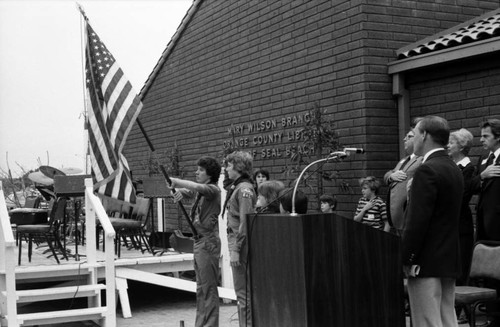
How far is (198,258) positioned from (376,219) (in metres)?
2.58

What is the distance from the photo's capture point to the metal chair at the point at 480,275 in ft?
19.6

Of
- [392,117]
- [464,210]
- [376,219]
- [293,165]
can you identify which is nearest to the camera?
[464,210]

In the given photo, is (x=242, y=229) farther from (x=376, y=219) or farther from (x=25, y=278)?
(x=25, y=278)

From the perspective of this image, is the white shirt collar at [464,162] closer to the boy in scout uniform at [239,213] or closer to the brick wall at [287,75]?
the boy in scout uniform at [239,213]

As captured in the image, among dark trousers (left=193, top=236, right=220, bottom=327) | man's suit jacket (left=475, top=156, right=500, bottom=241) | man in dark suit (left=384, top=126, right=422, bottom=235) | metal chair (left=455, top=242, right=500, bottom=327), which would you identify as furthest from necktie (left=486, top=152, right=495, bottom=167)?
dark trousers (left=193, top=236, right=220, bottom=327)

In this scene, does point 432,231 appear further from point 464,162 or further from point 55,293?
point 55,293

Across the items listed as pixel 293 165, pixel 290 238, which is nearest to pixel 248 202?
pixel 290 238

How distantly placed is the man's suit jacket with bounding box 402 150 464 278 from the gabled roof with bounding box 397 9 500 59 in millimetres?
4166

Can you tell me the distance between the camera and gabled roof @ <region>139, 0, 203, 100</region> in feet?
51.2

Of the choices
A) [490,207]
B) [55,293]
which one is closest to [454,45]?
[490,207]

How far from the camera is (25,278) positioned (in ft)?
30.9

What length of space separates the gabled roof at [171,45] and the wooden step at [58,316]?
8515 mm

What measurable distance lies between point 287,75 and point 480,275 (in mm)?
6313

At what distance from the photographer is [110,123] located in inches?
356
